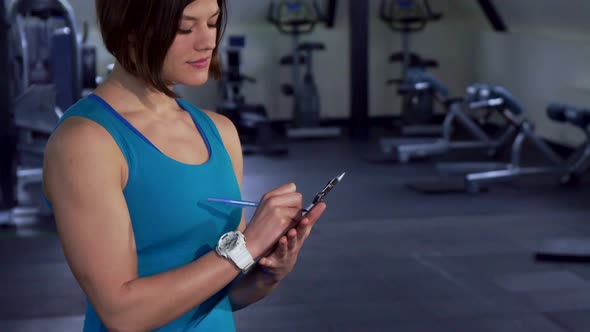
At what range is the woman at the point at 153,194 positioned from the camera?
89 centimetres

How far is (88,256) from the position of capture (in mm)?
883

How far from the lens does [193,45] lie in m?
0.97

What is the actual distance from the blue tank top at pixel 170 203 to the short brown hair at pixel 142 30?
0.06 meters

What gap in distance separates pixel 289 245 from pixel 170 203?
0.15 metres

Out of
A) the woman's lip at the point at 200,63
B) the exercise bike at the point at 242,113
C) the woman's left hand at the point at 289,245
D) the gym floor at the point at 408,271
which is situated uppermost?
the woman's lip at the point at 200,63

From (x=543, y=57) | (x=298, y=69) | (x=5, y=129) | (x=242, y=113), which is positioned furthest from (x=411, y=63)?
(x=5, y=129)

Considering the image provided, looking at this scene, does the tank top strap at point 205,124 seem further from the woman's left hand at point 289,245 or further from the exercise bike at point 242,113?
the exercise bike at point 242,113

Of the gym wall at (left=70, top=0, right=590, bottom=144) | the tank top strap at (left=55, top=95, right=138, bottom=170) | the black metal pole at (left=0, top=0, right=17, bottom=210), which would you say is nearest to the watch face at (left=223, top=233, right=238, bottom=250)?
the tank top strap at (left=55, top=95, right=138, bottom=170)

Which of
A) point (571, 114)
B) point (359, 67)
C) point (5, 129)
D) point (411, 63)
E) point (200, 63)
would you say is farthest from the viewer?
point (411, 63)

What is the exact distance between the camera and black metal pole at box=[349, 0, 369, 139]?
7500mm

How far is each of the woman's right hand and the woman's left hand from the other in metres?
0.01

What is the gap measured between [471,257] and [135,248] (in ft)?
10.5

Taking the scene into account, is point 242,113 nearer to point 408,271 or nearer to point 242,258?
point 408,271

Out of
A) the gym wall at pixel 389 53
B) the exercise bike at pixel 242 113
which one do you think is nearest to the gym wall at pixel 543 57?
the gym wall at pixel 389 53
